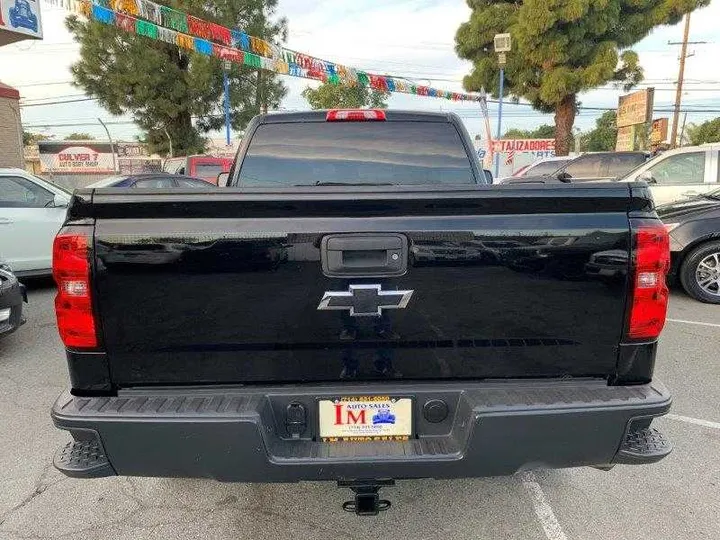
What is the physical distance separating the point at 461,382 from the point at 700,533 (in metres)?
1.50

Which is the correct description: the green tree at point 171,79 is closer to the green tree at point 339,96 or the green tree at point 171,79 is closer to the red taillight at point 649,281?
the green tree at point 339,96

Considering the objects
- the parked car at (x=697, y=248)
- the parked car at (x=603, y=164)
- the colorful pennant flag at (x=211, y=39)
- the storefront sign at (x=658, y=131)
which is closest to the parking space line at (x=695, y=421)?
the parked car at (x=697, y=248)

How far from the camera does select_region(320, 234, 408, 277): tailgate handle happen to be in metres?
1.91

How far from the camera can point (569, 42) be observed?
23.6 metres

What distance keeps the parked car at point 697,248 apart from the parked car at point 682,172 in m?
2.98

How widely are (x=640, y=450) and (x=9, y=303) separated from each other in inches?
203

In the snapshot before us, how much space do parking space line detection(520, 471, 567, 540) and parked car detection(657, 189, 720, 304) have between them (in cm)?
467

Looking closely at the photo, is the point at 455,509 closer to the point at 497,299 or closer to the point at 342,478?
Answer: the point at 342,478

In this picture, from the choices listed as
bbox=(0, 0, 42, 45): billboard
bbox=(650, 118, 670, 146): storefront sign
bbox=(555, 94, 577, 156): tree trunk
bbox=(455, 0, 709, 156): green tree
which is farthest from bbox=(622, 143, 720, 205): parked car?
bbox=(650, 118, 670, 146): storefront sign

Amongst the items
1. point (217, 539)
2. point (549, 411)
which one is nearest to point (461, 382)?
point (549, 411)

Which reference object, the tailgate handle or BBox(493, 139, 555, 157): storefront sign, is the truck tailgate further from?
BBox(493, 139, 555, 157): storefront sign

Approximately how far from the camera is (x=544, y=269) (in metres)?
1.94

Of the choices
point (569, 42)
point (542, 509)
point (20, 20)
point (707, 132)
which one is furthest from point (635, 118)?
point (707, 132)

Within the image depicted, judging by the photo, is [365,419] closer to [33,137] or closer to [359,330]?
[359,330]
